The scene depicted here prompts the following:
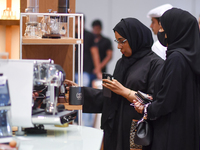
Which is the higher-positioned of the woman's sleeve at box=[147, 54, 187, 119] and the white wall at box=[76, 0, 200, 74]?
the white wall at box=[76, 0, 200, 74]

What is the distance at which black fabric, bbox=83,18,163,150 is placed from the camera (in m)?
2.52

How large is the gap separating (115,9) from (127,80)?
294 cm

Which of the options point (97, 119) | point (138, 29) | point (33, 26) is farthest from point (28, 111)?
point (97, 119)

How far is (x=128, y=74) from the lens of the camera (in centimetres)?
266

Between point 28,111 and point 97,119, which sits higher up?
point 28,111

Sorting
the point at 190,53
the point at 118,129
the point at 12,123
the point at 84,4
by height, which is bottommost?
the point at 118,129

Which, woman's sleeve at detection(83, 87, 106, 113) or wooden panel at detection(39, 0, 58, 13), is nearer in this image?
wooden panel at detection(39, 0, 58, 13)

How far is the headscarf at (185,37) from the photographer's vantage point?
210cm

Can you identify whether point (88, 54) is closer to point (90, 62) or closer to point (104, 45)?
point (90, 62)

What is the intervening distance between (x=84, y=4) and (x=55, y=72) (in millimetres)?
3860

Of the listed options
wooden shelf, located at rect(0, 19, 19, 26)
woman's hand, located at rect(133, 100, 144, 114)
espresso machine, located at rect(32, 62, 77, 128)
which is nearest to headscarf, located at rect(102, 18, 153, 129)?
woman's hand, located at rect(133, 100, 144, 114)

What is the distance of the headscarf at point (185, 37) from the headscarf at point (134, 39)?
46 cm

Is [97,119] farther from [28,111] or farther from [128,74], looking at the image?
[28,111]

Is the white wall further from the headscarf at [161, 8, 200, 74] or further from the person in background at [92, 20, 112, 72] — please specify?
the headscarf at [161, 8, 200, 74]
